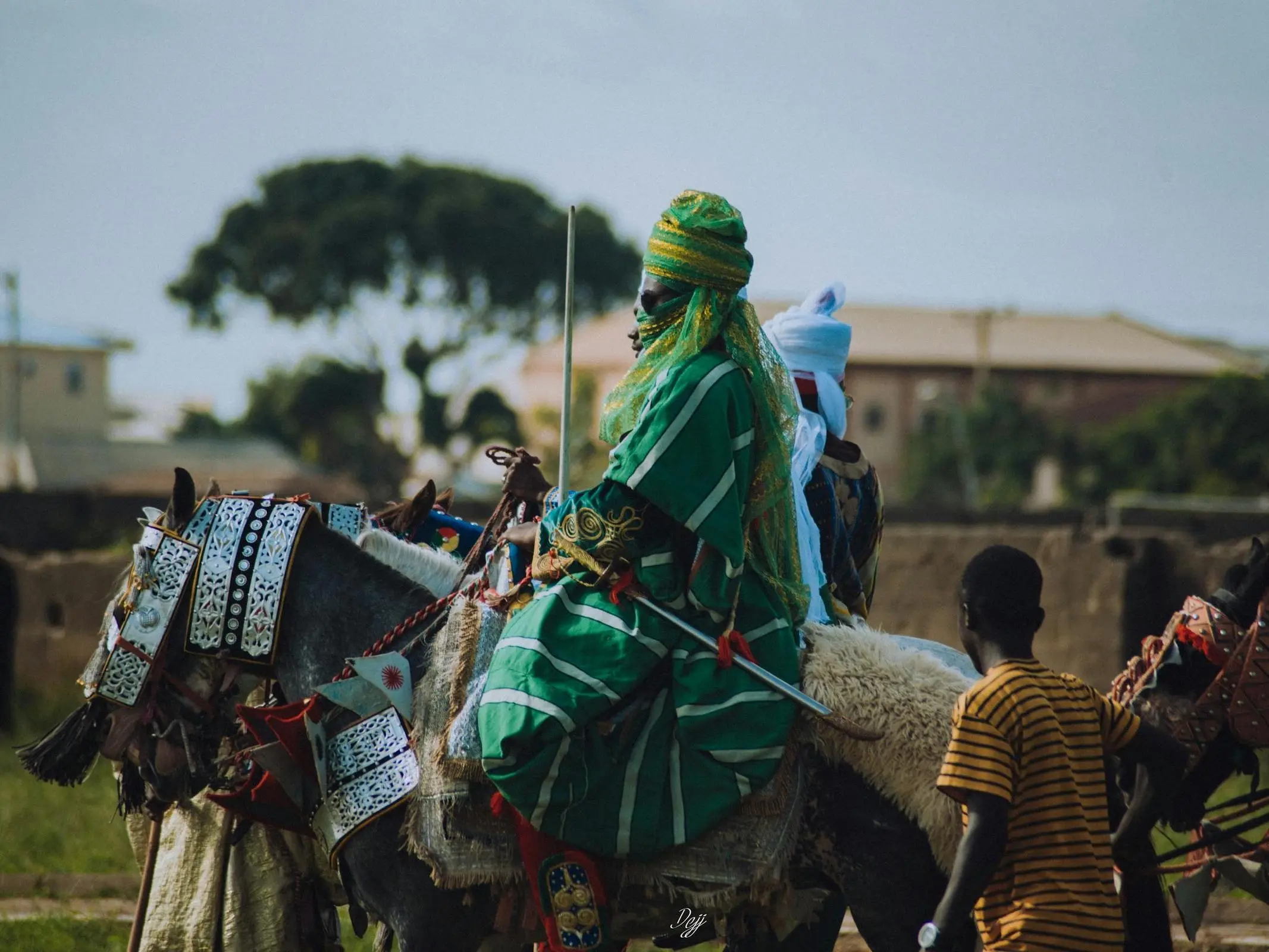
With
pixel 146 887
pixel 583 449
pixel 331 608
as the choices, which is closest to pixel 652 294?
pixel 331 608

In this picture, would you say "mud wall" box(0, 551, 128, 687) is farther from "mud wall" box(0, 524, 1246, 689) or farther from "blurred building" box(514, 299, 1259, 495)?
"blurred building" box(514, 299, 1259, 495)

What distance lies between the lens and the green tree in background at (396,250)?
52.8m

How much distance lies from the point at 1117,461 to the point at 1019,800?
1724 inches

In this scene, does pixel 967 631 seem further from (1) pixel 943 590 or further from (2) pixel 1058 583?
(1) pixel 943 590

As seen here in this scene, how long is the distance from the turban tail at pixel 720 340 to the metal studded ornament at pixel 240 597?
1036mm

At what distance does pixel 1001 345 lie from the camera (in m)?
63.0

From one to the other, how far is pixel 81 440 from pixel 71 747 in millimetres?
54275

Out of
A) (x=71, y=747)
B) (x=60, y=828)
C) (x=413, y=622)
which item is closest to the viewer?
(x=413, y=622)

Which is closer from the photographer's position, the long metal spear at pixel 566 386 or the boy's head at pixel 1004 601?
the boy's head at pixel 1004 601

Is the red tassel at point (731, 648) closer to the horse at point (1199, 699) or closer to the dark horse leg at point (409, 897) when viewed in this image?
the dark horse leg at point (409, 897)

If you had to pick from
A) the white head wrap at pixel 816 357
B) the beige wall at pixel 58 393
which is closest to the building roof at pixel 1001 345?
the beige wall at pixel 58 393

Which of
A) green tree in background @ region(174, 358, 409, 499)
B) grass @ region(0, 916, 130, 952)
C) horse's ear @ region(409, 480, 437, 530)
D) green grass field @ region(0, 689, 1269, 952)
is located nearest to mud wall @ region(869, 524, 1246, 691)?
green grass field @ region(0, 689, 1269, 952)

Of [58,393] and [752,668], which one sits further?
Result: [58,393]

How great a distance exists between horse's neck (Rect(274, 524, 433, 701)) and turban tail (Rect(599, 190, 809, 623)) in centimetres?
85
